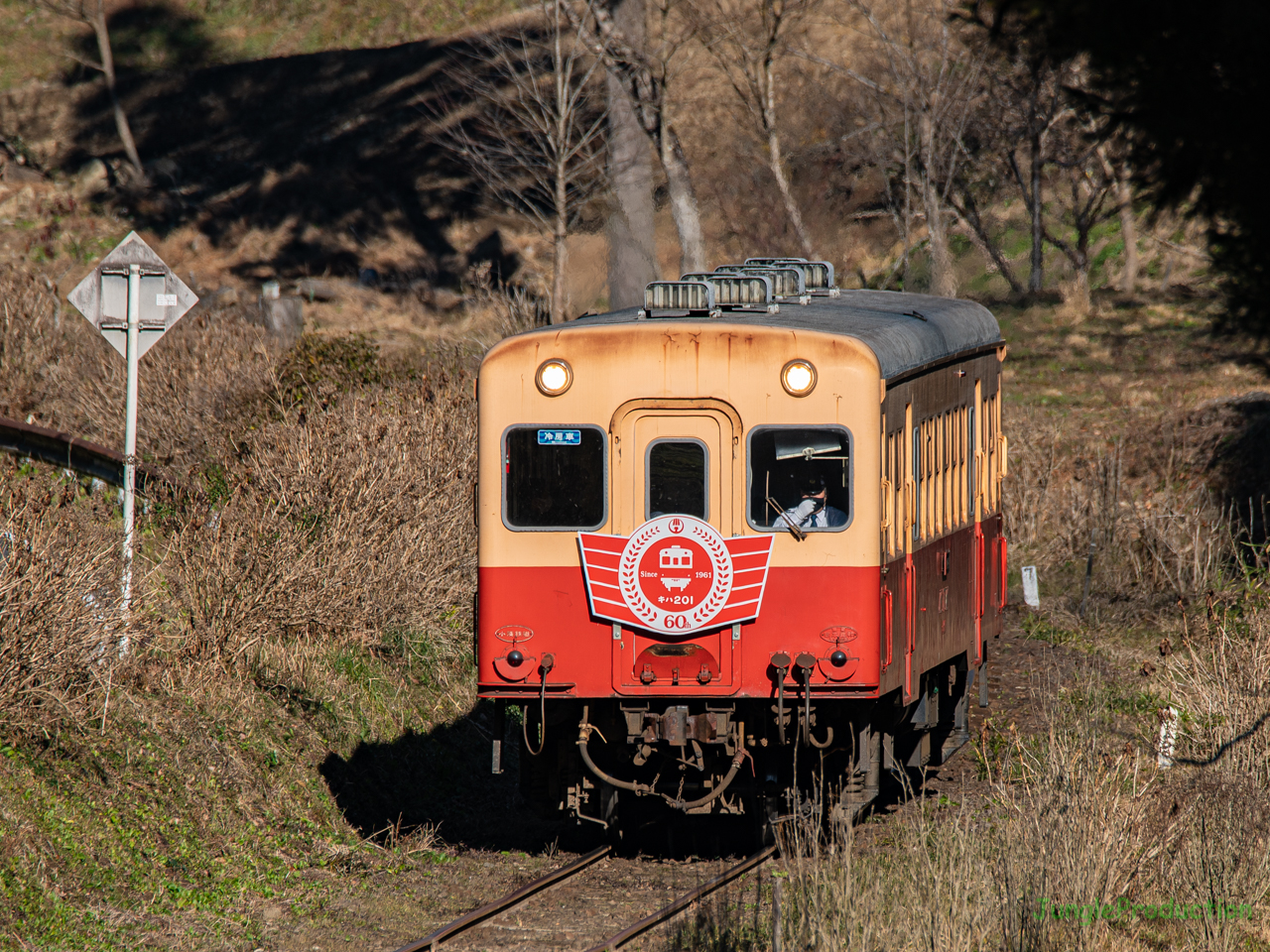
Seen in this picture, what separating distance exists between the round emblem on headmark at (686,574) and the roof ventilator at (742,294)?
5.58ft

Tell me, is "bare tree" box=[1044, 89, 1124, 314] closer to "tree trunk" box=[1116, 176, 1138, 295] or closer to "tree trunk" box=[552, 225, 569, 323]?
"tree trunk" box=[1116, 176, 1138, 295]

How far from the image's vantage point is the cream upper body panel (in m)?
9.53

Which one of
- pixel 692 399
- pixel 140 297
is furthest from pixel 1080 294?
pixel 692 399

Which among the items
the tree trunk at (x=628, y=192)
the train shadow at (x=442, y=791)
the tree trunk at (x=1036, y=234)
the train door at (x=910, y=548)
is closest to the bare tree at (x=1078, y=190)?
the tree trunk at (x=1036, y=234)

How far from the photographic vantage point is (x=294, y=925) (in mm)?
9359

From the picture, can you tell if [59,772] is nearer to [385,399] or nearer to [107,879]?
[107,879]

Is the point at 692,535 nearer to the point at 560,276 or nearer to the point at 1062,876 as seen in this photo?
the point at 1062,876

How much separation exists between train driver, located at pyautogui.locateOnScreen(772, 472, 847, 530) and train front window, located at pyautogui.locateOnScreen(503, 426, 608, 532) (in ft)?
3.56

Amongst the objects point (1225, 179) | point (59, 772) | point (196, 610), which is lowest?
point (59, 772)

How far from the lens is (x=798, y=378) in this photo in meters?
9.56

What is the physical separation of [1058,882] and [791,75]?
37441mm

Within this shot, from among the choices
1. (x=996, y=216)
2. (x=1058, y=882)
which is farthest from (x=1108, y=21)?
(x=996, y=216)

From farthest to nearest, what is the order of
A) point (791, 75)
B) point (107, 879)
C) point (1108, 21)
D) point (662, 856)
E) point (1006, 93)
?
point (791, 75), point (1006, 93), point (662, 856), point (107, 879), point (1108, 21)

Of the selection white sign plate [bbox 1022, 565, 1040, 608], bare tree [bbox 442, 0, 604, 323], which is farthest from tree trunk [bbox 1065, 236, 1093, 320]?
white sign plate [bbox 1022, 565, 1040, 608]
